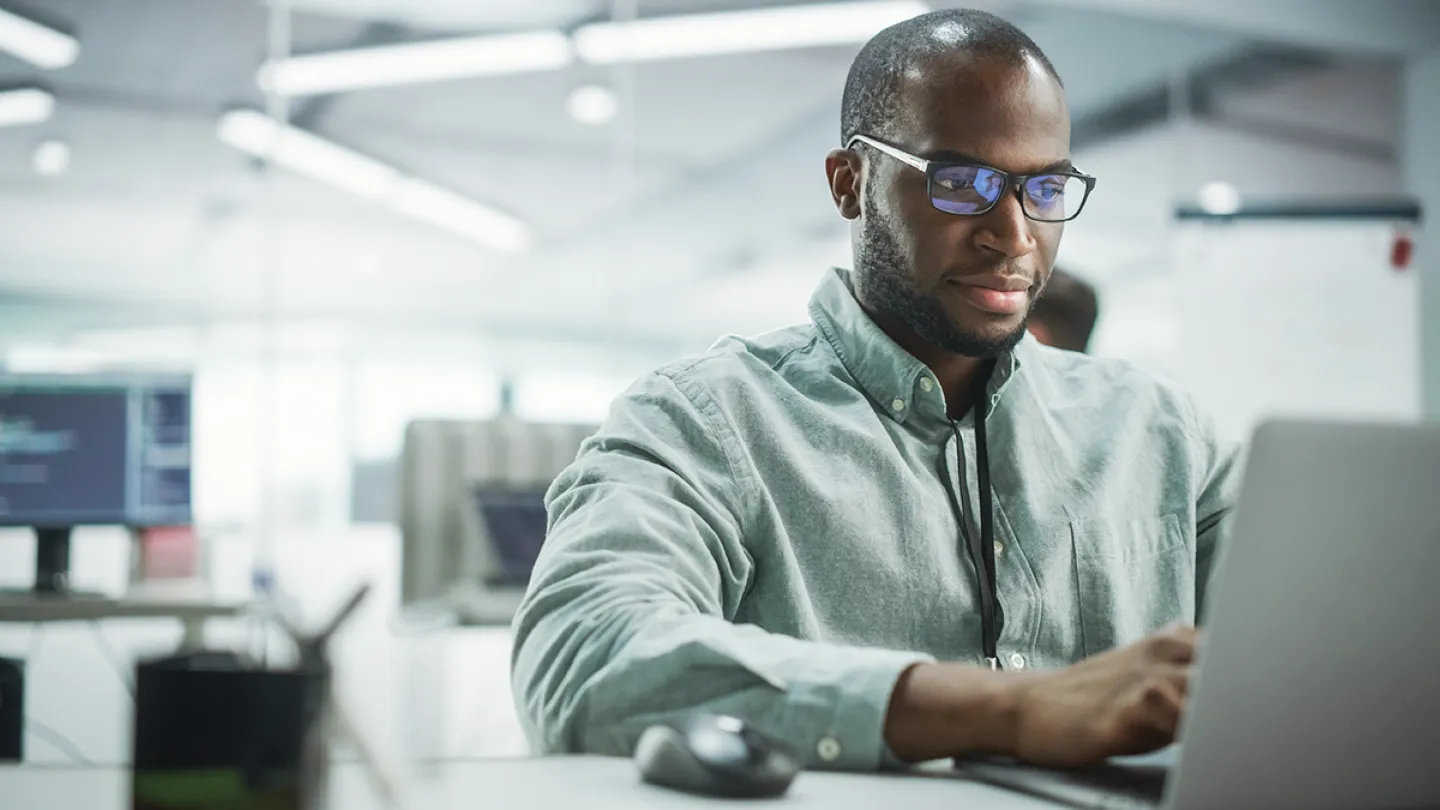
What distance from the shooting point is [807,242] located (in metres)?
4.73

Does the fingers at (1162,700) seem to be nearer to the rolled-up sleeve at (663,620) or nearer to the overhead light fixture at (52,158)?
the rolled-up sleeve at (663,620)

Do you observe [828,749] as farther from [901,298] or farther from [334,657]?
[901,298]

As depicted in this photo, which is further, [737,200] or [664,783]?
[737,200]

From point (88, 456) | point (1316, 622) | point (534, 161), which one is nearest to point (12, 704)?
point (88, 456)

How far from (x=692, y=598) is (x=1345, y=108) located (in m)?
4.95

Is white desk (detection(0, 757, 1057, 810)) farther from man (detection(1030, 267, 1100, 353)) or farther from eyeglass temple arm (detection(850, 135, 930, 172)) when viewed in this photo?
man (detection(1030, 267, 1100, 353))

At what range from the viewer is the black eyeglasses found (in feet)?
3.87

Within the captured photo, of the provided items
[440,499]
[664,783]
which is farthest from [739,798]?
[440,499]

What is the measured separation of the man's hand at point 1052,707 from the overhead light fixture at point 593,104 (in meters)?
3.91

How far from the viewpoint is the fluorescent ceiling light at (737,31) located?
4.50 meters

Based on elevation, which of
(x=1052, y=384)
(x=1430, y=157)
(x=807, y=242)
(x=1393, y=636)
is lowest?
(x=1393, y=636)

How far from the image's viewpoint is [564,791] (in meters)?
0.75

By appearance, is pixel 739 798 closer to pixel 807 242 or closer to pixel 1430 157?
pixel 807 242

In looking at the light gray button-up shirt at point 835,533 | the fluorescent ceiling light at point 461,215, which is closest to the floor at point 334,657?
the light gray button-up shirt at point 835,533
